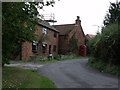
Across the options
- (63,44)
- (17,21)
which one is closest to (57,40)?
(63,44)

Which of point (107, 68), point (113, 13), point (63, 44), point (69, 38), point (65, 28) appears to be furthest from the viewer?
point (65, 28)

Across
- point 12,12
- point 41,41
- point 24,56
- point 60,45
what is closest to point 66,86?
point 12,12

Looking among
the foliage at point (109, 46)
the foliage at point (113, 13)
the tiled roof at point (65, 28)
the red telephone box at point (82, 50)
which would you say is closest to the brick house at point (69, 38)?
the tiled roof at point (65, 28)

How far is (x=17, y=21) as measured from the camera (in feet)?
59.1

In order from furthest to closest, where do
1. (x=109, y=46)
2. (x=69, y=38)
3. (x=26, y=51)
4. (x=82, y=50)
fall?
(x=82, y=50) < (x=69, y=38) < (x=26, y=51) < (x=109, y=46)

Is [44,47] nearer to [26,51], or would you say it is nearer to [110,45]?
[26,51]

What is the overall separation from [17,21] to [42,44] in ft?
83.7

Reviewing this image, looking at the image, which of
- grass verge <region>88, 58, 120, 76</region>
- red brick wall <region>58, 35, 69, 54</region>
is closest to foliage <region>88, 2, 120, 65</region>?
grass verge <region>88, 58, 120, 76</region>

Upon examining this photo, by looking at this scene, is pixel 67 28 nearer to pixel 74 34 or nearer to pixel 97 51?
pixel 74 34

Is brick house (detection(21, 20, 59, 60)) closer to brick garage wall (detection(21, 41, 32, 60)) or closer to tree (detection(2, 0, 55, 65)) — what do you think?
brick garage wall (detection(21, 41, 32, 60))

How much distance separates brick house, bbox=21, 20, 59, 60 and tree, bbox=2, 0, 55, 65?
41.9 ft

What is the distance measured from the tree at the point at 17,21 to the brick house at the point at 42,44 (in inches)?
502

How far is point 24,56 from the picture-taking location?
1474 inches

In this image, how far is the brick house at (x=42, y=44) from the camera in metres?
37.9
